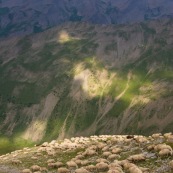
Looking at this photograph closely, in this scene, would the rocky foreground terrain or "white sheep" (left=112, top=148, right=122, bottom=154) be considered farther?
"white sheep" (left=112, top=148, right=122, bottom=154)

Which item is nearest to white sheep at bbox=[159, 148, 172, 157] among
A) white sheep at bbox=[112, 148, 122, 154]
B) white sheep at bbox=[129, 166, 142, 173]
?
white sheep at bbox=[129, 166, 142, 173]

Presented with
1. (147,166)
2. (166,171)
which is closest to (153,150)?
(147,166)

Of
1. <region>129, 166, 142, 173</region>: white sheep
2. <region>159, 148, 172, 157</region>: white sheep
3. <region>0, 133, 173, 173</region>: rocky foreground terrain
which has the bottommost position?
<region>0, 133, 173, 173</region>: rocky foreground terrain

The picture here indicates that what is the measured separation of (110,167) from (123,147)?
1639 cm

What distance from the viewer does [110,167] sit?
41531 millimetres

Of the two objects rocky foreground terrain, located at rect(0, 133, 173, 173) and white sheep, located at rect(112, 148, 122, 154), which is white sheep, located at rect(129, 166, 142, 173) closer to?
rocky foreground terrain, located at rect(0, 133, 173, 173)

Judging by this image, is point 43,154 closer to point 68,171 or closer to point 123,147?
point 123,147

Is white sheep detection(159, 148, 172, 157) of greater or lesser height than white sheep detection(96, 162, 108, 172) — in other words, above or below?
above

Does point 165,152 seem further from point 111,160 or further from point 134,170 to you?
point 111,160

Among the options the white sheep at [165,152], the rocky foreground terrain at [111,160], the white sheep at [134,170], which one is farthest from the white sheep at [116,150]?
the white sheep at [134,170]

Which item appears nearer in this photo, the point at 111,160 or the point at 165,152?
the point at 165,152

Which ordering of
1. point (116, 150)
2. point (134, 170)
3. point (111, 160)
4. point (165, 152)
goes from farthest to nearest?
point (116, 150)
point (111, 160)
point (165, 152)
point (134, 170)

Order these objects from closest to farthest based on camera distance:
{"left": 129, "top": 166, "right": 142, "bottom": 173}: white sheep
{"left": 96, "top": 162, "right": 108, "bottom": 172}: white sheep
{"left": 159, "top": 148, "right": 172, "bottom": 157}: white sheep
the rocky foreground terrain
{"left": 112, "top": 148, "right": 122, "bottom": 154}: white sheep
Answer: {"left": 129, "top": 166, "right": 142, "bottom": 173}: white sheep → the rocky foreground terrain → {"left": 96, "top": 162, "right": 108, "bottom": 172}: white sheep → {"left": 159, "top": 148, "right": 172, "bottom": 157}: white sheep → {"left": 112, "top": 148, "right": 122, "bottom": 154}: white sheep

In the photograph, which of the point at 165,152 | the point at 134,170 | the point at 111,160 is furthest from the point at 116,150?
the point at 134,170
